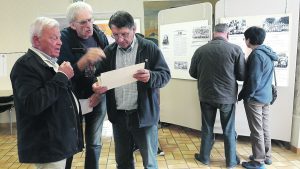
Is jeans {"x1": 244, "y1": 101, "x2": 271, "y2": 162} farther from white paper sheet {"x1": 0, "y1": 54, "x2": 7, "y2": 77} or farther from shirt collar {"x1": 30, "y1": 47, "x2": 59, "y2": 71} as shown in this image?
white paper sheet {"x1": 0, "y1": 54, "x2": 7, "y2": 77}

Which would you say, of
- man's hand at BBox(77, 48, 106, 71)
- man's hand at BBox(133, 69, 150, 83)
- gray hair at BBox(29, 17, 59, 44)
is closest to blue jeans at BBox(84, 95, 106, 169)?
man's hand at BBox(77, 48, 106, 71)

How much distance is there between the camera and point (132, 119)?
72.4 inches

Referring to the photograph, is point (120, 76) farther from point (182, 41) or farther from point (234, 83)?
point (182, 41)

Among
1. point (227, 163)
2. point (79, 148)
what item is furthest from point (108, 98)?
point (227, 163)

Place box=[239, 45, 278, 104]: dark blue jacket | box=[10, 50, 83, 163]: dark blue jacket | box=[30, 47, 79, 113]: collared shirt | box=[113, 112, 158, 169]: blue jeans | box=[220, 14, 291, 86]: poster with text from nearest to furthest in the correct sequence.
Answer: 1. box=[10, 50, 83, 163]: dark blue jacket
2. box=[30, 47, 79, 113]: collared shirt
3. box=[113, 112, 158, 169]: blue jeans
4. box=[239, 45, 278, 104]: dark blue jacket
5. box=[220, 14, 291, 86]: poster with text

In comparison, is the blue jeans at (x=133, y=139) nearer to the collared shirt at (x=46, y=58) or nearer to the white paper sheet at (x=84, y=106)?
the white paper sheet at (x=84, y=106)

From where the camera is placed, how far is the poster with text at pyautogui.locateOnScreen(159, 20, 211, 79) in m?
3.50

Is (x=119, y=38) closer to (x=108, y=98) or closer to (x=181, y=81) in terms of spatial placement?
(x=108, y=98)

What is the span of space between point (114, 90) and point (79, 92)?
1.05ft

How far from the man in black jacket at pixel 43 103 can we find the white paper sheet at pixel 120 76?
9.8 inches

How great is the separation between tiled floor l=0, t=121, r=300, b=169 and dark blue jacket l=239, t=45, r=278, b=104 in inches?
29.8

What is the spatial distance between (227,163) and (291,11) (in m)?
1.80

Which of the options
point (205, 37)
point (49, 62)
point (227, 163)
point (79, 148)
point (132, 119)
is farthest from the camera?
point (205, 37)

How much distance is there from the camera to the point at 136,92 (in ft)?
5.92
